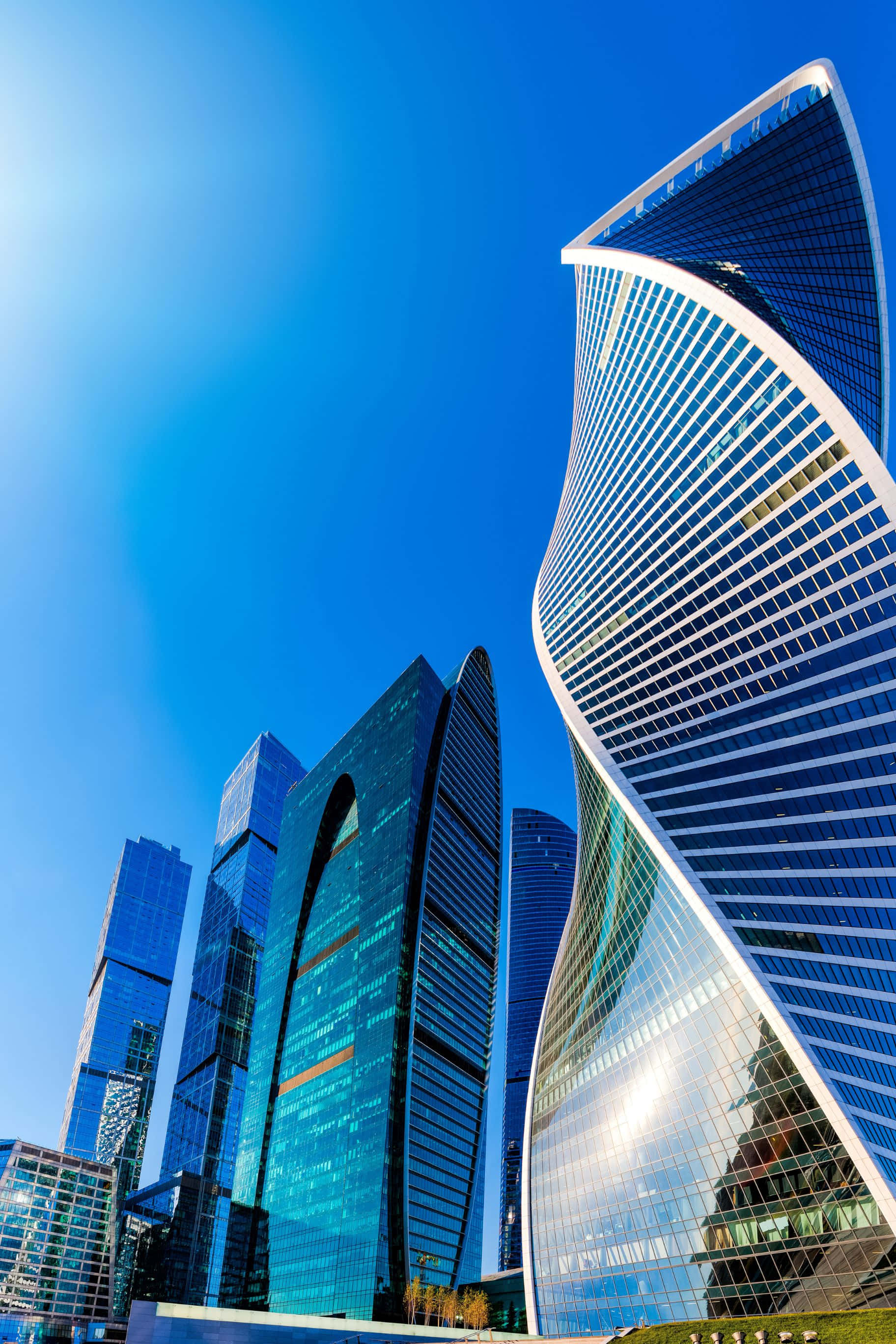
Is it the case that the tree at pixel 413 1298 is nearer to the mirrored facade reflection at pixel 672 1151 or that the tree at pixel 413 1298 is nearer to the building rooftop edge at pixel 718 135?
the mirrored facade reflection at pixel 672 1151

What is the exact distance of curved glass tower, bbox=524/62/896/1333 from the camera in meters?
51.9

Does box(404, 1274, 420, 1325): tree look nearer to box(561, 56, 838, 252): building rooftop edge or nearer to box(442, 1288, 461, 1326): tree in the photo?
box(442, 1288, 461, 1326): tree

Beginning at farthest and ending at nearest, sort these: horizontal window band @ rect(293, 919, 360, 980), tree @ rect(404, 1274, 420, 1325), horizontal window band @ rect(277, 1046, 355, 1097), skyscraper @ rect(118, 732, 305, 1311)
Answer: skyscraper @ rect(118, 732, 305, 1311), horizontal window band @ rect(293, 919, 360, 980), horizontal window band @ rect(277, 1046, 355, 1097), tree @ rect(404, 1274, 420, 1325)

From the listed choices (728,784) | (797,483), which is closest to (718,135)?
(797,483)

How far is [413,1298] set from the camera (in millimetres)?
92188

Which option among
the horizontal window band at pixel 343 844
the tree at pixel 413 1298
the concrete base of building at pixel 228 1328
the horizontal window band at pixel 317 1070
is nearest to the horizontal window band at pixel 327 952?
the horizontal window band at pixel 343 844

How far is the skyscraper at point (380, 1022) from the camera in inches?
4146

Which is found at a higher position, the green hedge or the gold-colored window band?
the gold-colored window band

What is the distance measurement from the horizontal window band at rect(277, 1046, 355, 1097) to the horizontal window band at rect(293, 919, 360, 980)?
56.3 ft

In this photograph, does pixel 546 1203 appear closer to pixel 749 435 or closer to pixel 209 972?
pixel 749 435

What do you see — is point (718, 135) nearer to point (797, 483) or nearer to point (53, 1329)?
point (797, 483)

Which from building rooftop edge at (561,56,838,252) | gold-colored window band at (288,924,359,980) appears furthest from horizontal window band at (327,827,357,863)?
building rooftop edge at (561,56,838,252)

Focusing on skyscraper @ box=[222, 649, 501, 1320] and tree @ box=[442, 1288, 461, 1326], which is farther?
skyscraper @ box=[222, 649, 501, 1320]

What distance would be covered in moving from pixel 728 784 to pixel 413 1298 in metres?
66.7
